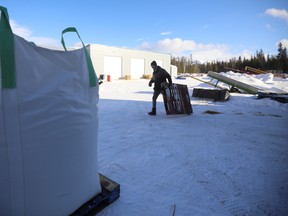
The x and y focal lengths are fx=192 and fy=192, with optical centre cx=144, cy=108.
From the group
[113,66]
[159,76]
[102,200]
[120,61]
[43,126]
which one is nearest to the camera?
[43,126]

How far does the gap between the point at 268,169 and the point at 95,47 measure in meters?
23.4

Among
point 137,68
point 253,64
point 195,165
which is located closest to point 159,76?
A: point 195,165

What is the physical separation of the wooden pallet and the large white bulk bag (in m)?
4.03

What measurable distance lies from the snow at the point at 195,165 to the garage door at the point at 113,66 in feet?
67.9

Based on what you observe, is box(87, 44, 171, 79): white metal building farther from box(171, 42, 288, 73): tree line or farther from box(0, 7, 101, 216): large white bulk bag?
box(0, 7, 101, 216): large white bulk bag

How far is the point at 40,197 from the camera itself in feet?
4.33

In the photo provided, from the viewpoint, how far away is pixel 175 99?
18.4 ft

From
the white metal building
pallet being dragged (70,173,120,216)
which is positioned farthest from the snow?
the white metal building

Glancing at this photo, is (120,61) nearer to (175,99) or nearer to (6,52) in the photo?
(175,99)

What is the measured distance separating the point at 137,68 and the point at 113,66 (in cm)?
424

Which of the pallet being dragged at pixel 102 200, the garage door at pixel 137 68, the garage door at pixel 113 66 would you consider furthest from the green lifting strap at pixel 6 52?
the garage door at pixel 137 68

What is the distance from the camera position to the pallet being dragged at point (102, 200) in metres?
1.64

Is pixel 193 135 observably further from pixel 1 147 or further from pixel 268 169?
pixel 1 147

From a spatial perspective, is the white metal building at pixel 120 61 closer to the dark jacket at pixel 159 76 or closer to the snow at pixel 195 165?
the dark jacket at pixel 159 76
